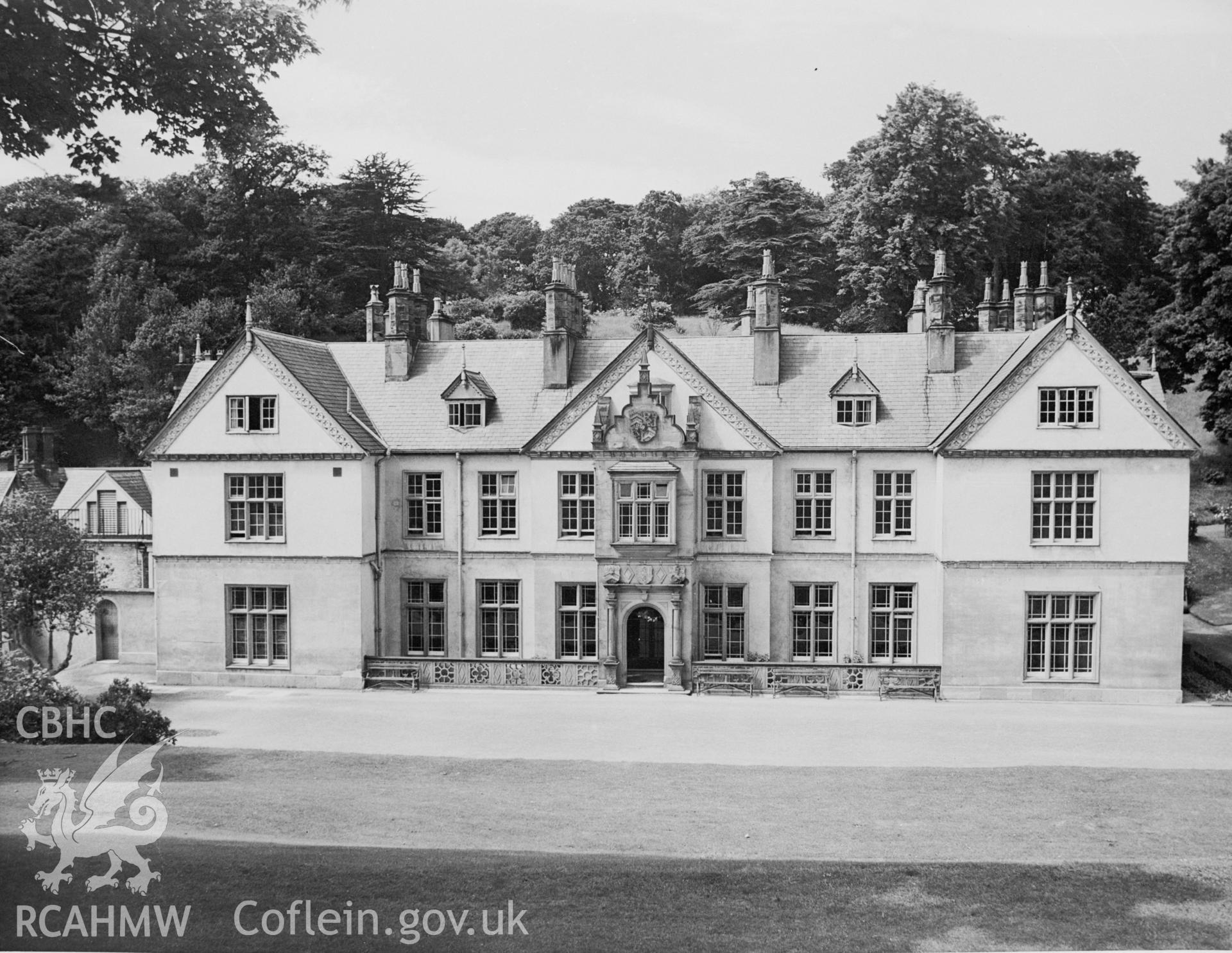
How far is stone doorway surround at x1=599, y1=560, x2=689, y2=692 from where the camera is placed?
3178 cm

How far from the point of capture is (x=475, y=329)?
4906 centimetres

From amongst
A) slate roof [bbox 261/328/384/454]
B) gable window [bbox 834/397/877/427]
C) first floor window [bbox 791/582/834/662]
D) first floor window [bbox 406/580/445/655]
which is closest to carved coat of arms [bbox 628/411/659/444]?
gable window [bbox 834/397/877/427]

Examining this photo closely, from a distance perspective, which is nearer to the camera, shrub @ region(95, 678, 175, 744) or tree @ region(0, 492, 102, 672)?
shrub @ region(95, 678, 175, 744)

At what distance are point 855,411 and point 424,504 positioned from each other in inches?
557

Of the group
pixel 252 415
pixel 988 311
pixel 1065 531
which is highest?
pixel 988 311

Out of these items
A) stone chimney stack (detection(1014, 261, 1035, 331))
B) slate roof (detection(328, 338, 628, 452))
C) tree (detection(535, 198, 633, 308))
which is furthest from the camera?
tree (detection(535, 198, 633, 308))

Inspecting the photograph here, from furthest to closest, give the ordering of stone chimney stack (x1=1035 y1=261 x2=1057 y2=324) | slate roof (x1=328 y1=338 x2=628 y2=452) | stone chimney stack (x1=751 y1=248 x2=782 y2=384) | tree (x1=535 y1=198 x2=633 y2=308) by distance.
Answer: tree (x1=535 y1=198 x2=633 y2=308)
stone chimney stack (x1=1035 y1=261 x2=1057 y2=324)
slate roof (x1=328 y1=338 x2=628 y2=452)
stone chimney stack (x1=751 y1=248 x2=782 y2=384)

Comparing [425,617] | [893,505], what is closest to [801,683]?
[893,505]

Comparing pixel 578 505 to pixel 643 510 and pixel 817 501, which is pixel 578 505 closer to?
pixel 643 510

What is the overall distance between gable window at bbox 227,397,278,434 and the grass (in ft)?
66.4

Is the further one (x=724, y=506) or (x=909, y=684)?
(x=724, y=506)

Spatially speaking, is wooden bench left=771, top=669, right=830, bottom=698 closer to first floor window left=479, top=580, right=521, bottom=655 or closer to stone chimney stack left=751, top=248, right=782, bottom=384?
first floor window left=479, top=580, right=521, bottom=655

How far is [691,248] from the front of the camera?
49.2 meters

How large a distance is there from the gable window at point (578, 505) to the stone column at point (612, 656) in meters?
2.42
